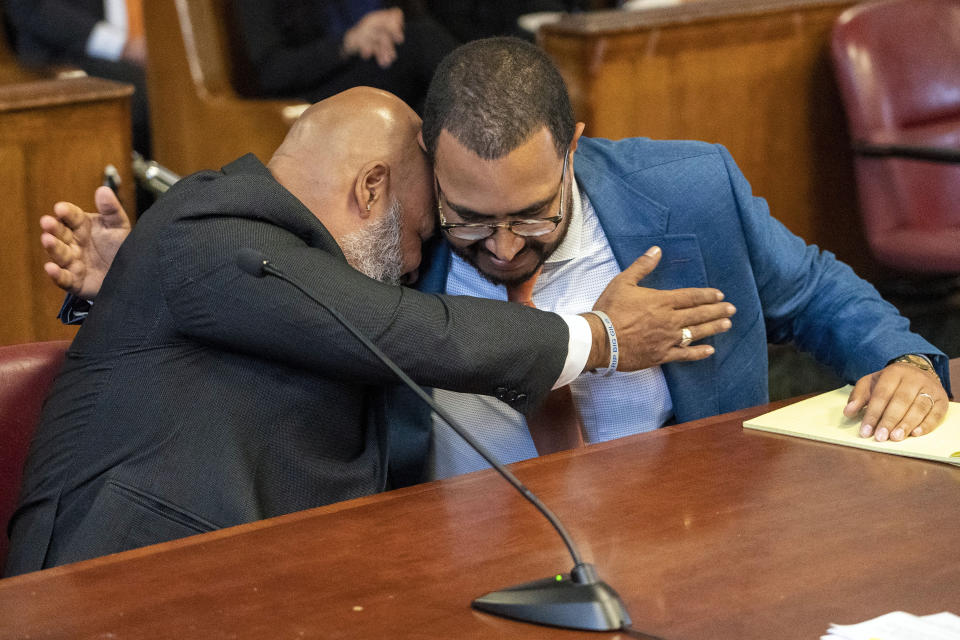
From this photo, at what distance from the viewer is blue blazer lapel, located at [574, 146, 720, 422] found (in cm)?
206

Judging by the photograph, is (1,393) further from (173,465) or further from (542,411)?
(542,411)

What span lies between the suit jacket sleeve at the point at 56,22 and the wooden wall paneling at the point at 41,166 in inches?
50.6

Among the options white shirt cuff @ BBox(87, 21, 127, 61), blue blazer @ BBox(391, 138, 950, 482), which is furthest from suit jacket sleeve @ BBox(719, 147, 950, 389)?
white shirt cuff @ BBox(87, 21, 127, 61)

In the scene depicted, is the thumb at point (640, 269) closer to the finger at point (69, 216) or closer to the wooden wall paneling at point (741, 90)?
the finger at point (69, 216)

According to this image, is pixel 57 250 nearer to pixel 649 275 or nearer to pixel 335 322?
pixel 335 322

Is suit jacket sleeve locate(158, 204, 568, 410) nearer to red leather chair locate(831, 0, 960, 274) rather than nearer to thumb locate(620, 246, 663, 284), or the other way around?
thumb locate(620, 246, 663, 284)

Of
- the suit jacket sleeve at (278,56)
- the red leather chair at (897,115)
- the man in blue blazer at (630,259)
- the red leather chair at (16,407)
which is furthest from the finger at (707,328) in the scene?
the suit jacket sleeve at (278,56)

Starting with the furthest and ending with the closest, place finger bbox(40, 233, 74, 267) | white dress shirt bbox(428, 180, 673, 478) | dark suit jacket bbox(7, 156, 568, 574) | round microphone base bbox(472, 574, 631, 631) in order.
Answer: white dress shirt bbox(428, 180, 673, 478), finger bbox(40, 233, 74, 267), dark suit jacket bbox(7, 156, 568, 574), round microphone base bbox(472, 574, 631, 631)

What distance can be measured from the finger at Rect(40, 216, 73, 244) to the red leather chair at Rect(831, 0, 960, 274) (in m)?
2.39

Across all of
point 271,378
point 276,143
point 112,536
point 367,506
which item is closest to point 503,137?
point 271,378

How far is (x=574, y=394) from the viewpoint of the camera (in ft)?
6.79

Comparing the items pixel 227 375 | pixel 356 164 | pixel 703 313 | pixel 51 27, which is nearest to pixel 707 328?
pixel 703 313

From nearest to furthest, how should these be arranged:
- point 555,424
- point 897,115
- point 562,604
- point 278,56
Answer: point 562,604
point 555,424
point 897,115
point 278,56

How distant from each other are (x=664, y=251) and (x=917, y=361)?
46cm
